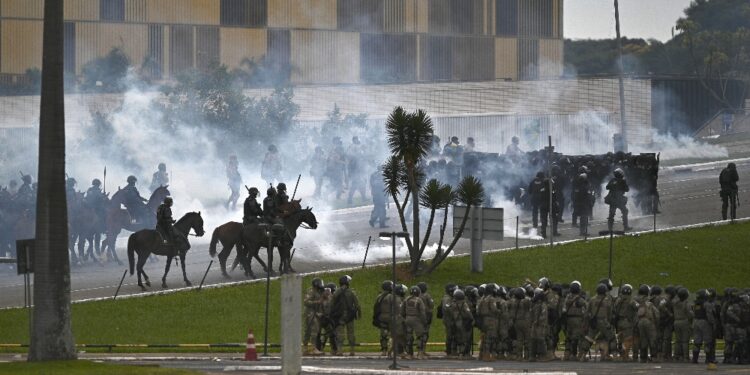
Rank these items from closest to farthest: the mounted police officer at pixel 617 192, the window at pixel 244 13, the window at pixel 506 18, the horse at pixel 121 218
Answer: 1. the horse at pixel 121 218
2. the mounted police officer at pixel 617 192
3. the window at pixel 244 13
4. the window at pixel 506 18

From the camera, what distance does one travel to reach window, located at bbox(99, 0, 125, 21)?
66.8 metres

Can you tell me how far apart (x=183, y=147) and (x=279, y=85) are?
6.61 meters

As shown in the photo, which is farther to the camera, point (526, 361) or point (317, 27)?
point (317, 27)

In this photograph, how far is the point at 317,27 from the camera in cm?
7294

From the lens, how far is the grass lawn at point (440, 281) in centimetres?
3547

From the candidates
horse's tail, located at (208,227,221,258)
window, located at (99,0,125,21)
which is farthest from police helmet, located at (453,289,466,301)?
window, located at (99,0,125,21)

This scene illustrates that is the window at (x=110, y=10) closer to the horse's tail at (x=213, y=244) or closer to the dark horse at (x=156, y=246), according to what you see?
the horse's tail at (x=213, y=244)

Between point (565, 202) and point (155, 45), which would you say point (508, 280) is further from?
point (155, 45)

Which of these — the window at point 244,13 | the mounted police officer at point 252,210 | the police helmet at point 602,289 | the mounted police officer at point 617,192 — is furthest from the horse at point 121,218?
the window at point 244,13

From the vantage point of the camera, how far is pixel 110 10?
220 feet

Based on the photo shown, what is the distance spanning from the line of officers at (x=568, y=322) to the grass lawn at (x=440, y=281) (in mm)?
2424

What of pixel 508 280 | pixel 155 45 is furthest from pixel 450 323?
pixel 155 45

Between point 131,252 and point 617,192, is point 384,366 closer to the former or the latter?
point 131,252

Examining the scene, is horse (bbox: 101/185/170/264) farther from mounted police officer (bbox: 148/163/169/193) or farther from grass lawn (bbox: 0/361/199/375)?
grass lawn (bbox: 0/361/199/375)
